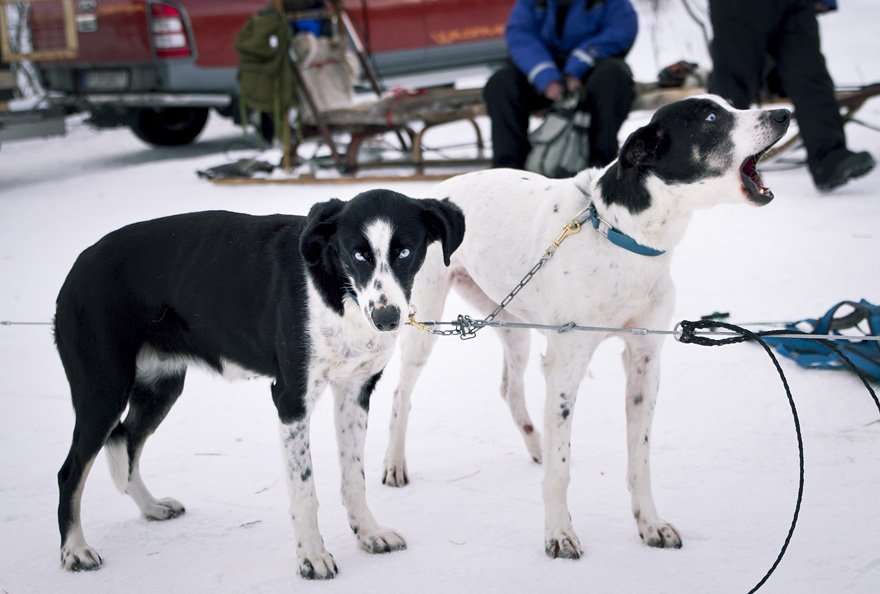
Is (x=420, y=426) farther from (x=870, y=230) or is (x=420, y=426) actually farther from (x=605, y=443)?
(x=870, y=230)

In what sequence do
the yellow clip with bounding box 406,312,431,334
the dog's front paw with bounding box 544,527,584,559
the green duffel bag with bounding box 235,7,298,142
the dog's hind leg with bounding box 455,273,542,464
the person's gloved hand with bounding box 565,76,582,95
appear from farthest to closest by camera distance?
Answer: 1. the green duffel bag with bounding box 235,7,298,142
2. the person's gloved hand with bounding box 565,76,582,95
3. the dog's hind leg with bounding box 455,273,542,464
4. the dog's front paw with bounding box 544,527,584,559
5. the yellow clip with bounding box 406,312,431,334

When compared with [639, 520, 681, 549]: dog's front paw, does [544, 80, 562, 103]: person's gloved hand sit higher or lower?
higher

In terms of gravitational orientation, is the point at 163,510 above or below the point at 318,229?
below

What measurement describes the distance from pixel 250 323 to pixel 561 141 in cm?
402

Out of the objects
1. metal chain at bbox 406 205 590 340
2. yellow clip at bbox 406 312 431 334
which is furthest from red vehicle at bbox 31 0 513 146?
metal chain at bbox 406 205 590 340

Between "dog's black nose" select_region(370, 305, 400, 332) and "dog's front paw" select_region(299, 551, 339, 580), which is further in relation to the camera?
"dog's front paw" select_region(299, 551, 339, 580)

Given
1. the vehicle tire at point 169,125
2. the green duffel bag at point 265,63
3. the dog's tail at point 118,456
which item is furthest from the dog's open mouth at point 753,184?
the vehicle tire at point 169,125

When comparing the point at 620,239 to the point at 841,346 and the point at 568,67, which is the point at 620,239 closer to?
the point at 841,346

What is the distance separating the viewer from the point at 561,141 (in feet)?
20.4

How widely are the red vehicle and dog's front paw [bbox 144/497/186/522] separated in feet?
22.1

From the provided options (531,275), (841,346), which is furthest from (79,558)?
(841,346)

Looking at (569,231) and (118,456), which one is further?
(118,456)

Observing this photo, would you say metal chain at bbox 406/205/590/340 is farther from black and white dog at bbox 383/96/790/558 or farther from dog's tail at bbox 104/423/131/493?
dog's tail at bbox 104/423/131/493

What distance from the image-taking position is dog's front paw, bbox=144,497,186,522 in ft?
9.39
